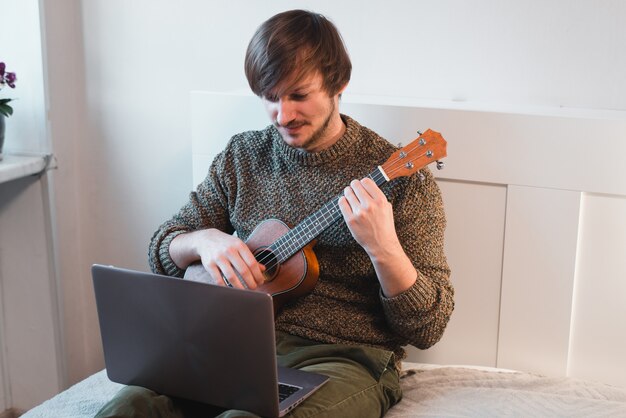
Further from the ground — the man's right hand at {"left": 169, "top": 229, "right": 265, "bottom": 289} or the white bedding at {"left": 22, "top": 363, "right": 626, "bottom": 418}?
the man's right hand at {"left": 169, "top": 229, "right": 265, "bottom": 289}

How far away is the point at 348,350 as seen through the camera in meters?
1.44

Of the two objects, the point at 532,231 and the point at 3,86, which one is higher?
the point at 3,86

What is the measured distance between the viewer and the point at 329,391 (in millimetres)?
1312

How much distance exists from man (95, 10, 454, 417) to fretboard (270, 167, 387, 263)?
4cm

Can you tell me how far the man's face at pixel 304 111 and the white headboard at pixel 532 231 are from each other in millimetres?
211


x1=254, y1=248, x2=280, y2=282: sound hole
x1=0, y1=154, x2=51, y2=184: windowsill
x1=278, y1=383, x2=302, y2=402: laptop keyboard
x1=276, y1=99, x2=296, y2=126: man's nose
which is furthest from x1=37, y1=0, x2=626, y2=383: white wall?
x1=278, y1=383, x2=302, y2=402: laptop keyboard

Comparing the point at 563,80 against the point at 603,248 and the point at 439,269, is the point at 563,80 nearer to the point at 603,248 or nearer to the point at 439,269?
the point at 603,248

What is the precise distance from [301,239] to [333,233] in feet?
0.29

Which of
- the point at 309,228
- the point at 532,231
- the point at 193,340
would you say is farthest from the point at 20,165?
the point at 532,231

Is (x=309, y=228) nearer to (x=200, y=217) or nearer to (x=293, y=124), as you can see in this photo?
(x=293, y=124)

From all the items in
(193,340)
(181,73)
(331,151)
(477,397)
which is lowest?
(477,397)

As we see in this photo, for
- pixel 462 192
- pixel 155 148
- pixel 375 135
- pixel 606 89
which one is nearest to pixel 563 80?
pixel 606 89

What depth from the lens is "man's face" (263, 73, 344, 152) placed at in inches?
56.7

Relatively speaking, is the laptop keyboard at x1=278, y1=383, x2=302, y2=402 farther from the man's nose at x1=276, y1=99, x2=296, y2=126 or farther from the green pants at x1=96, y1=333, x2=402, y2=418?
the man's nose at x1=276, y1=99, x2=296, y2=126
